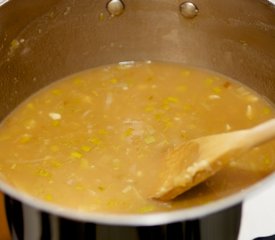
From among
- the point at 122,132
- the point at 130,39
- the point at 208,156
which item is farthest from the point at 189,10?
the point at 208,156

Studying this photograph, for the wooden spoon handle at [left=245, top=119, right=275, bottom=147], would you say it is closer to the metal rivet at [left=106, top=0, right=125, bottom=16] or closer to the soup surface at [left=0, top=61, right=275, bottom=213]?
the soup surface at [left=0, top=61, right=275, bottom=213]

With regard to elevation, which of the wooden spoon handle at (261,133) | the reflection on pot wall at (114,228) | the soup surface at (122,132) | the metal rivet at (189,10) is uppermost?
the reflection on pot wall at (114,228)

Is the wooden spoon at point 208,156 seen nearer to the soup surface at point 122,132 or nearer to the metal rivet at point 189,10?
the soup surface at point 122,132

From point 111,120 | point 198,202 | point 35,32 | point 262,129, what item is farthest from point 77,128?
point 262,129

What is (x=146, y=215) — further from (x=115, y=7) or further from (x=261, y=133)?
(x=115, y=7)

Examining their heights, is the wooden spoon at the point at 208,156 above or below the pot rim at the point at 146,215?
below

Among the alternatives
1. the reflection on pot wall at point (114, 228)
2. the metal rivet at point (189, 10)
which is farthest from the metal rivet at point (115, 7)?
the reflection on pot wall at point (114, 228)

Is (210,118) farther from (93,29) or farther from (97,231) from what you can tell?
(97,231)
